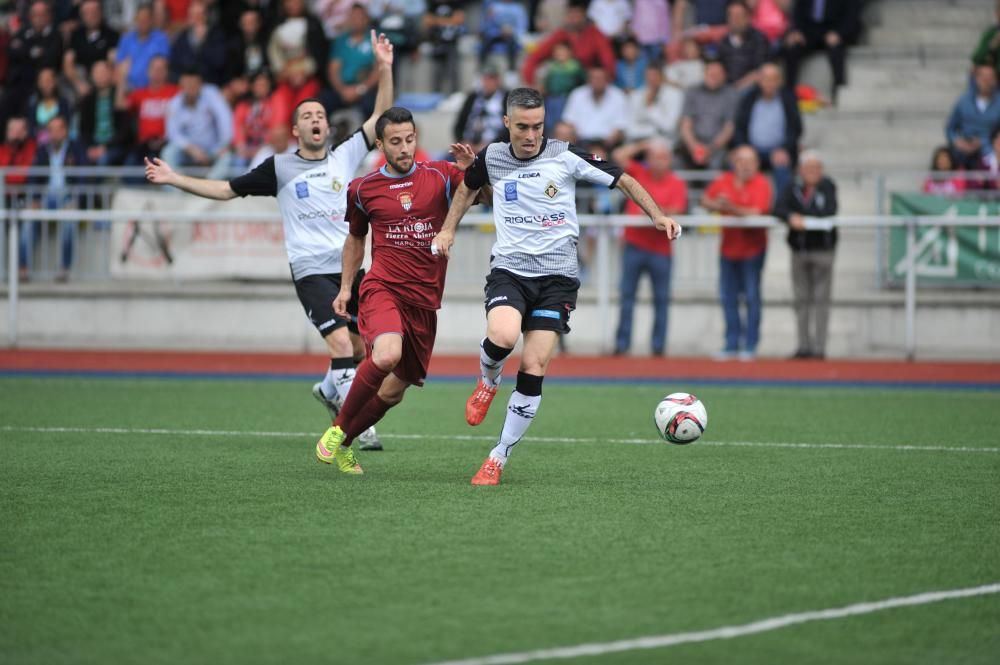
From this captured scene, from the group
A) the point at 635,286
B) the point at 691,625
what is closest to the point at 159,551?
the point at 691,625

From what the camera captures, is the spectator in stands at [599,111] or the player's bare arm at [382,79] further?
the spectator in stands at [599,111]

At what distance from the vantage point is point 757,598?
576 cm

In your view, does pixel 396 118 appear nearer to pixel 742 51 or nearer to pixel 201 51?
pixel 742 51

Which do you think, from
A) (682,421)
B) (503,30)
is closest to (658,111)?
(503,30)

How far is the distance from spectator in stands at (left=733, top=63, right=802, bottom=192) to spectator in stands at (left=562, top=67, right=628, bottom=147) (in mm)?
1509

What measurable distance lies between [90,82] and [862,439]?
582 inches

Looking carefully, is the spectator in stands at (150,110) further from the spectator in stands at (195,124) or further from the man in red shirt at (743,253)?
the man in red shirt at (743,253)

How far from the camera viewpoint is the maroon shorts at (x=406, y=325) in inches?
351

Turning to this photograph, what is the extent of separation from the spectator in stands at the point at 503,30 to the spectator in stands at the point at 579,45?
3.82 feet

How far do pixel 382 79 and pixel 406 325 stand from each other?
226 centimetres

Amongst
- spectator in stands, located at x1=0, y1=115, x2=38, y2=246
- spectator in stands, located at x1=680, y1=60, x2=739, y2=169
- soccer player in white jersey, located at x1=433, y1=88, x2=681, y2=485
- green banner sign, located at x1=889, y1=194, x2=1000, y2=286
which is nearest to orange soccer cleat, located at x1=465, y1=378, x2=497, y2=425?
soccer player in white jersey, located at x1=433, y1=88, x2=681, y2=485

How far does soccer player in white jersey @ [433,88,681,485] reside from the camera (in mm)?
8617

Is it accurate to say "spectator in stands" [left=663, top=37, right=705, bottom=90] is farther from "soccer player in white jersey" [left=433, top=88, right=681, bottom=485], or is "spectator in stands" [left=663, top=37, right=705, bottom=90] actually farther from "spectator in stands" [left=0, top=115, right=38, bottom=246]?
"soccer player in white jersey" [left=433, top=88, right=681, bottom=485]

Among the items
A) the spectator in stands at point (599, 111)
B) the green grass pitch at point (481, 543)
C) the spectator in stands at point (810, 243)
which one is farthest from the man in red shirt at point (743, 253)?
the green grass pitch at point (481, 543)
